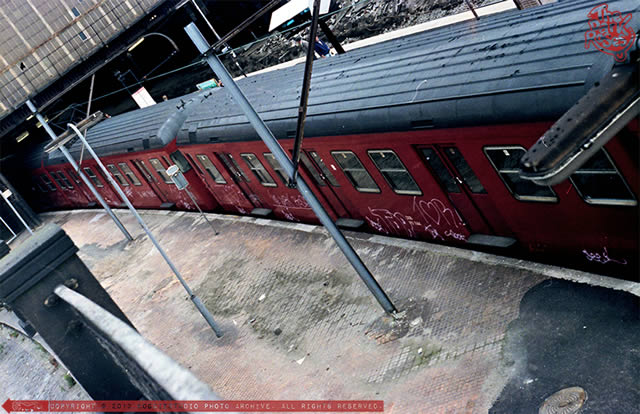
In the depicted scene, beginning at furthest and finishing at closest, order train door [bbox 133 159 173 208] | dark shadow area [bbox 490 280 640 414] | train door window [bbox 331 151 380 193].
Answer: train door [bbox 133 159 173 208] → train door window [bbox 331 151 380 193] → dark shadow area [bbox 490 280 640 414]

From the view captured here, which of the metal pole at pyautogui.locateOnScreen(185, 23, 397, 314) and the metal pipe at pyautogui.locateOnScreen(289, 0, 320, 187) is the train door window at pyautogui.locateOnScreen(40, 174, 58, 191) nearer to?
the metal pole at pyautogui.locateOnScreen(185, 23, 397, 314)

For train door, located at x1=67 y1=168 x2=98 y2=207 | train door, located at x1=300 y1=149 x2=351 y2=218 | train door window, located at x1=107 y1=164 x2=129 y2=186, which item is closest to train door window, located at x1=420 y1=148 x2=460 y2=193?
train door, located at x1=300 y1=149 x2=351 y2=218

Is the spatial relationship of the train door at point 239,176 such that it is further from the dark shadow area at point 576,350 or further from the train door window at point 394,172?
the dark shadow area at point 576,350

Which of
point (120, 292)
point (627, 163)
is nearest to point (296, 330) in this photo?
point (627, 163)

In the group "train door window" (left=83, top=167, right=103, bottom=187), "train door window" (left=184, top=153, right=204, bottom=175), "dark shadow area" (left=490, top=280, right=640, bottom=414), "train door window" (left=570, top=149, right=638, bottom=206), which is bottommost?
"dark shadow area" (left=490, top=280, right=640, bottom=414)

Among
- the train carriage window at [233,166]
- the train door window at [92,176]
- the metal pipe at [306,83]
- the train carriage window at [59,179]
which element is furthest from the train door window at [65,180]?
the metal pipe at [306,83]

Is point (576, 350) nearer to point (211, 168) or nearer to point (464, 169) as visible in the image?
point (464, 169)

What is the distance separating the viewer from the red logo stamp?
7027 millimetres

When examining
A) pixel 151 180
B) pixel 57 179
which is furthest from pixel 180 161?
pixel 57 179

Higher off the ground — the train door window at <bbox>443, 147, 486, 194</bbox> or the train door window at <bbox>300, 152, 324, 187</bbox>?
the train door window at <bbox>300, 152, 324, 187</bbox>

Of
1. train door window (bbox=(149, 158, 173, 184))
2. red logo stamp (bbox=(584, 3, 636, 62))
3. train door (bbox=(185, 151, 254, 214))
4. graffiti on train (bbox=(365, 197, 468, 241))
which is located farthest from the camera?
train door window (bbox=(149, 158, 173, 184))

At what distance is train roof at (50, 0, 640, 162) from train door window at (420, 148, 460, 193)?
60 cm

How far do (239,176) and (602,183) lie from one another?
12552 millimetres

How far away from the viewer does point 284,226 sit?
1798cm
